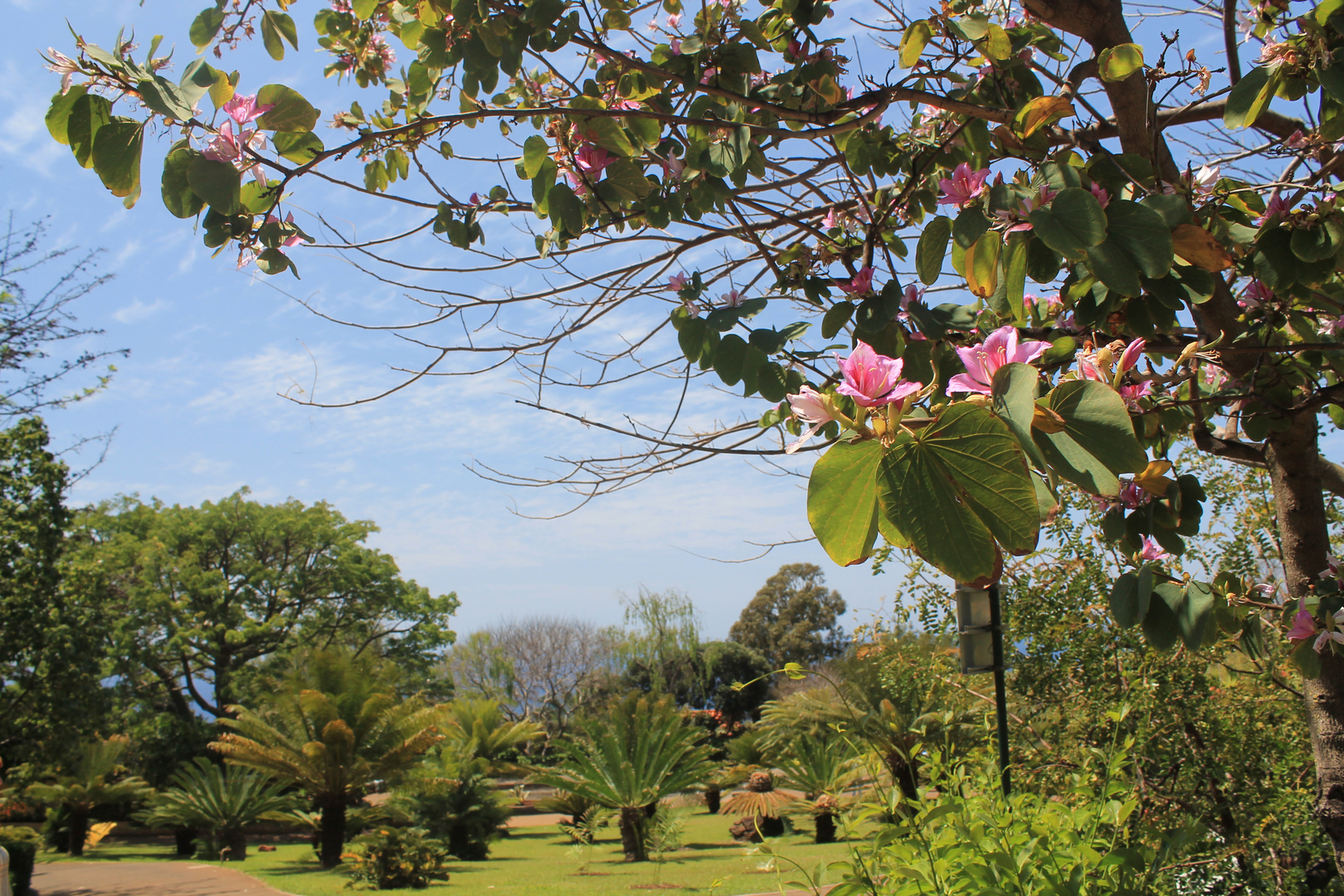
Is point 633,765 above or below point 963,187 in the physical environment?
below

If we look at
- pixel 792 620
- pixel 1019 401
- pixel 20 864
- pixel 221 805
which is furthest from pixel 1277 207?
pixel 792 620

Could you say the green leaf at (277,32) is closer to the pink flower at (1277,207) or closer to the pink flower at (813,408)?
the pink flower at (813,408)

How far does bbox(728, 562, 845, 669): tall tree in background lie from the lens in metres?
24.1

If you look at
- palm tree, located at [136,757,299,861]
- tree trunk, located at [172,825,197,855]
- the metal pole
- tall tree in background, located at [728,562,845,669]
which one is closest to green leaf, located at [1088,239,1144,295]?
the metal pole

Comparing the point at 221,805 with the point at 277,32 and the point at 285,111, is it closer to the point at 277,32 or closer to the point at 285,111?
the point at 277,32

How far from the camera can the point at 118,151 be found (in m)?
0.90

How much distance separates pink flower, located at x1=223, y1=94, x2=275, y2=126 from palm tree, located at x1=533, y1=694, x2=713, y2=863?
9.10 metres

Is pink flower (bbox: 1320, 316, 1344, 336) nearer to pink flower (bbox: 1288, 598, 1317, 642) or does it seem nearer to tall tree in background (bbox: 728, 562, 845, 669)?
pink flower (bbox: 1288, 598, 1317, 642)

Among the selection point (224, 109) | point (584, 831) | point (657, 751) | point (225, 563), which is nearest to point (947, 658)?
point (224, 109)

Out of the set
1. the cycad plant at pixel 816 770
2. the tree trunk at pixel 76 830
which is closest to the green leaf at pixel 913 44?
the cycad plant at pixel 816 770

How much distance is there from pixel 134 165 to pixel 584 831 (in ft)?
32.9

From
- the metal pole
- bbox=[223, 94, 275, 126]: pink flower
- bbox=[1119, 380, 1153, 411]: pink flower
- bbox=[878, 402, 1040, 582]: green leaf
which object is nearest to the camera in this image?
bbox=[878, 402, 1040, 582]: green leaf

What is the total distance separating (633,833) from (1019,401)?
31.5ft

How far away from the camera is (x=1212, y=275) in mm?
1111
